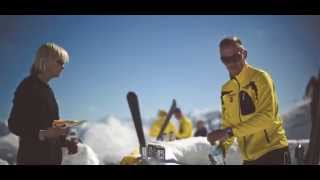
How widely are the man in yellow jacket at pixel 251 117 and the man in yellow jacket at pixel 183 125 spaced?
163mm

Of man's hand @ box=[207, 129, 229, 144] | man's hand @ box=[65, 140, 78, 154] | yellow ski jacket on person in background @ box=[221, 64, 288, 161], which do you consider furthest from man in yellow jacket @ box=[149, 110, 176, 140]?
man's hand @ box=[65, 140, 78, 154]

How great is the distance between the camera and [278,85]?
3.79 metres

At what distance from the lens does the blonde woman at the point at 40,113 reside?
148 inches

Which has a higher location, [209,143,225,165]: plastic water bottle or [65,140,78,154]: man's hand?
[65,140,78,154]: man's hand

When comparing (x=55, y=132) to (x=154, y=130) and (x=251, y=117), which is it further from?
(x=251, y=117)

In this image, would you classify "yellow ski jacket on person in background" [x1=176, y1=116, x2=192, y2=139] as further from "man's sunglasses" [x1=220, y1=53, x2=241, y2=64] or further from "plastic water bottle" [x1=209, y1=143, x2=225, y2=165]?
"man's sunglasses" [x1=220, y1=53, x2=241, y2=64]

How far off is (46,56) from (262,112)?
5.52 feet

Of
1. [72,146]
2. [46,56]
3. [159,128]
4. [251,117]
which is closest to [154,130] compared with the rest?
[159,128]

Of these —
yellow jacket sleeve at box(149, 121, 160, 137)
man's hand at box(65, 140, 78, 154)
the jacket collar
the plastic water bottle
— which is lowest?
the plastic water bottle

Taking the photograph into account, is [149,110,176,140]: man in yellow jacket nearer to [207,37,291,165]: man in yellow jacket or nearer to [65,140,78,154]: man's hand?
[207,37,291,165]: man in yellow jacket

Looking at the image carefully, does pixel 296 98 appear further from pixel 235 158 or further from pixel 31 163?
pixel 31 163

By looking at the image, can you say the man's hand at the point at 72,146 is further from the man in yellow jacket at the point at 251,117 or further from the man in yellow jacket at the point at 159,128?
the man in yellow jacket at the point at 251,117

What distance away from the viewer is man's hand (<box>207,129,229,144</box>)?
3781 millimetres

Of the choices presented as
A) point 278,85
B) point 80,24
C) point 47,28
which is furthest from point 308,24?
point 47,28
